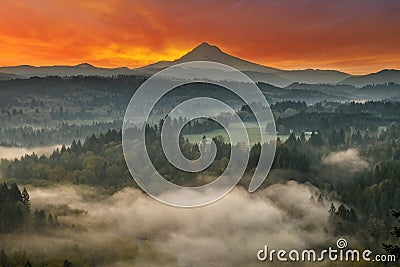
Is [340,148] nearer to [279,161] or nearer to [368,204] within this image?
[279,161]

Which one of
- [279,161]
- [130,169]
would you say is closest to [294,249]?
[279,161]

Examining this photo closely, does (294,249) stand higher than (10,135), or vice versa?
(10,135)

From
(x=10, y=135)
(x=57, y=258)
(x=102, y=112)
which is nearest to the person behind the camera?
(x=57, y=258)

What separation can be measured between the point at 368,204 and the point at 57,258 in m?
54.2

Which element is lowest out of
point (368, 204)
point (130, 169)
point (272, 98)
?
point (368, 204)

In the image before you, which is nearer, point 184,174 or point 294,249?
point 294,249

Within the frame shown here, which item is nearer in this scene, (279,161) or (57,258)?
(57,258)

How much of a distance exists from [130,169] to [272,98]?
11077 cm

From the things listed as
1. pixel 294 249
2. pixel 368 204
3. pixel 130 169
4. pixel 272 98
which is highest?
pixel 272 98

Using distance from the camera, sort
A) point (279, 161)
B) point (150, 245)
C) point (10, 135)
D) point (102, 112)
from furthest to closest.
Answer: point (102, 112) → point (10, 135) → point (279, 161) → point (150, 245)

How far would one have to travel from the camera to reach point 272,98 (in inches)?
7554

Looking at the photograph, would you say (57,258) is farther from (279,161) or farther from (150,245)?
(279,161)

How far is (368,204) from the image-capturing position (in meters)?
79.9

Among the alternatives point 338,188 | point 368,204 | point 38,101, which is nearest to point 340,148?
point 338,188
